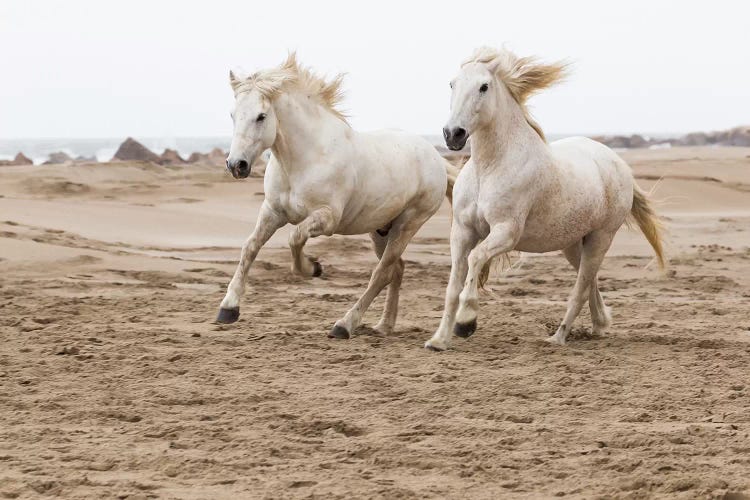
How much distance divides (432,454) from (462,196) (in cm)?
269

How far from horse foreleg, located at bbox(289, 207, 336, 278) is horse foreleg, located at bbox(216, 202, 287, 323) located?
18 centimetres

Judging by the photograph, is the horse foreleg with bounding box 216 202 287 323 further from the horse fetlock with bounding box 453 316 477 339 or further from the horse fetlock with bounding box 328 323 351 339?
the horse fetlock with bounding box 453 316 477 339

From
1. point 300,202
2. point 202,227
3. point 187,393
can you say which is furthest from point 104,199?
point 187,393

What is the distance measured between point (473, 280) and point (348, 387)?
1194mm

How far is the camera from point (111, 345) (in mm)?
6863

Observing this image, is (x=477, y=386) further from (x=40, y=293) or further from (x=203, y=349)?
(x=40, y=293)

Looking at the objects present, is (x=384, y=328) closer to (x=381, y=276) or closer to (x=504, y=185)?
(x=381, y=276)

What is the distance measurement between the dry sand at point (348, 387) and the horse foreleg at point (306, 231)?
18.2 inches

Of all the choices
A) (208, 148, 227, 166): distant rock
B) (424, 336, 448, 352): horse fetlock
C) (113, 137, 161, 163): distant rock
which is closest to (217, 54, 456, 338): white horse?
(424, 336, 448, 352): horse fetlock

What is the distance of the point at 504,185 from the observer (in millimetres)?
6816

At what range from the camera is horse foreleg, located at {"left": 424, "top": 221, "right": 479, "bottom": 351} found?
693 centimetres

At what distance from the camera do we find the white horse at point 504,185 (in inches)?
264

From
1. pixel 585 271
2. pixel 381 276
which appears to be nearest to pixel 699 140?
pixel 585 271

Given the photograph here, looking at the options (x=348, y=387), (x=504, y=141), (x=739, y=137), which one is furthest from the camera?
(x=739, y=137)
